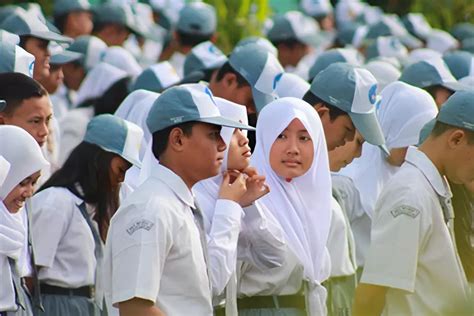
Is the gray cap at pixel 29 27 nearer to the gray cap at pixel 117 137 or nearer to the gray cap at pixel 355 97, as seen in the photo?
the gray cap at pixel 117 137

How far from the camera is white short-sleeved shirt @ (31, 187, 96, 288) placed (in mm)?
7527

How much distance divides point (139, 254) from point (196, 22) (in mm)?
8711

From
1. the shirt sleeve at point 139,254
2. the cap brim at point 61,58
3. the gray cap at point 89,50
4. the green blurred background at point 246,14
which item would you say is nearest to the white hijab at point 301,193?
the shirt sleeve at point 139,254

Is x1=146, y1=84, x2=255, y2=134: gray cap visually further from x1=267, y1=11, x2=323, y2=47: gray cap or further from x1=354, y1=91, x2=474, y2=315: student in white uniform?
x1=267, y1=11, x2=323, y2=47: gray cap

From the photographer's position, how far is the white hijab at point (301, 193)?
733 centimetres

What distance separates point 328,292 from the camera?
8.12m

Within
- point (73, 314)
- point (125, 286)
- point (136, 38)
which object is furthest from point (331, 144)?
point (136, 38)

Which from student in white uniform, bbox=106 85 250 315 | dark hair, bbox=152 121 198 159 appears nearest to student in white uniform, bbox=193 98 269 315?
student in white uniform, bbox=106 85 250 315

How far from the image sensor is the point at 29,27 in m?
9.52

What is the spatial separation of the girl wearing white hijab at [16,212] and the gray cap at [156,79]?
385 centimetres

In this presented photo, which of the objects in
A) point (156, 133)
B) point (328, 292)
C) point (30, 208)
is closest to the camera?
point (156, 133)

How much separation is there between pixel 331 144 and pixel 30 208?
71.5 inches

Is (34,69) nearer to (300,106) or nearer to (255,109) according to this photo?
(255,109)

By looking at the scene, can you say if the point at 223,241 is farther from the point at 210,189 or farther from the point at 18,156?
the point at 18,156
